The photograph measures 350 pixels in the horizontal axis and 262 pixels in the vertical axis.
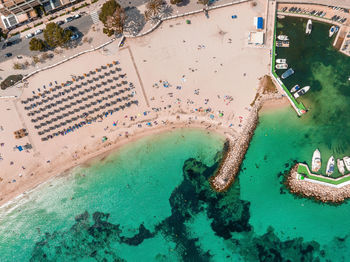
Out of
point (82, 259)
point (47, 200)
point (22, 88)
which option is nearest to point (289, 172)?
point (82, 259)

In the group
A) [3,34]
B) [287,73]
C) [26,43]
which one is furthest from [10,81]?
[287,73]

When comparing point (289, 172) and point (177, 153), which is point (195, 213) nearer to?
point (177, 153)

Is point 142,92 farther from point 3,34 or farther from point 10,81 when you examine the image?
point 3,34

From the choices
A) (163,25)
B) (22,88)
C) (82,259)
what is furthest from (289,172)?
(22,88)

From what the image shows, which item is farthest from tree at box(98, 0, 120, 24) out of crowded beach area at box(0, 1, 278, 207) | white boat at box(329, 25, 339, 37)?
white boat at box(329, 25, 339, 37)

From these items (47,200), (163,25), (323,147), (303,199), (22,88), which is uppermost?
(163,25)

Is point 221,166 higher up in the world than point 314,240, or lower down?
higher up

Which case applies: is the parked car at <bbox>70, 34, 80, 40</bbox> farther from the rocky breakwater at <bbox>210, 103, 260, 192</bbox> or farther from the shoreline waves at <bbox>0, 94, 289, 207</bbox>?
the rocky breakwater at <bbox>210, 103, 260, 192</bbox>
